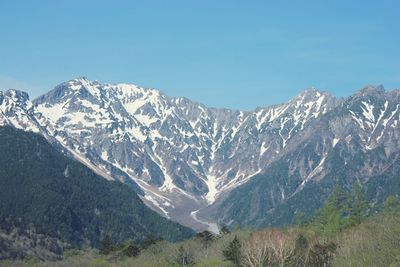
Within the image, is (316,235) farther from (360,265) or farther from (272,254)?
(360,265)

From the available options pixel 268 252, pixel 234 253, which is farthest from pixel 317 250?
pixel 234 253

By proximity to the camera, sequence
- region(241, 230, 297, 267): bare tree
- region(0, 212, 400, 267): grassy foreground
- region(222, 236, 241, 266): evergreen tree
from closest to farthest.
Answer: region(0, 212, 400, 267): grassy foreground, region(241, 230, 297, 267): bare tree, region(222, 236, 241, 266): evergreen tree

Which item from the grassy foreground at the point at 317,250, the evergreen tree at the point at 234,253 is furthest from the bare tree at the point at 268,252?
the evergreen tree at the point at 234,253

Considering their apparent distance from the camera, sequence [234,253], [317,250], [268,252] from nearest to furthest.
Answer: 1. [268,252]
2. [317,250]
3. [234,253]

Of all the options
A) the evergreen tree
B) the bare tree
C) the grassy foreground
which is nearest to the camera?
the grassy foreground

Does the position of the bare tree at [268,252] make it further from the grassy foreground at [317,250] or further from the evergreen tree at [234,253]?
the evergreen tree at [234,253]

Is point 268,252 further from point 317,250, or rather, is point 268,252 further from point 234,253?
point 234,253

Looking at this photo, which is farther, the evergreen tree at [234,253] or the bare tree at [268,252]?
the evergreen tree at [234,253]

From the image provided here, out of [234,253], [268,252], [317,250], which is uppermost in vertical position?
[317,250]

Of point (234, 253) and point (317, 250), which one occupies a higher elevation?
point (317, 250)

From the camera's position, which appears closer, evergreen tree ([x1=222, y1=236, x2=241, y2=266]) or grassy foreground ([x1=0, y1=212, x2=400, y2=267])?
grassy foreground ([x1=0, y1=212, x2=400, y2=267])

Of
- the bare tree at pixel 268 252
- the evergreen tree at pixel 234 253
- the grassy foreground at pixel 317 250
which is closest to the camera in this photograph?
the grassy foreground at pixel 317 250

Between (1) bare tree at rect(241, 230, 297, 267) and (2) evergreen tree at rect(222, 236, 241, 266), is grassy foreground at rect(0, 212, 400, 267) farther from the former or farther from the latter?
(2) evergreen tree at rect(222, 236, 241, 266)

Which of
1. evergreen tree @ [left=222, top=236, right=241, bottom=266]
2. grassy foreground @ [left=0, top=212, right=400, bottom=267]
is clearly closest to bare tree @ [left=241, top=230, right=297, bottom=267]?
grassy foreground @ [left=0, top=212, right=400, bottom=267]
